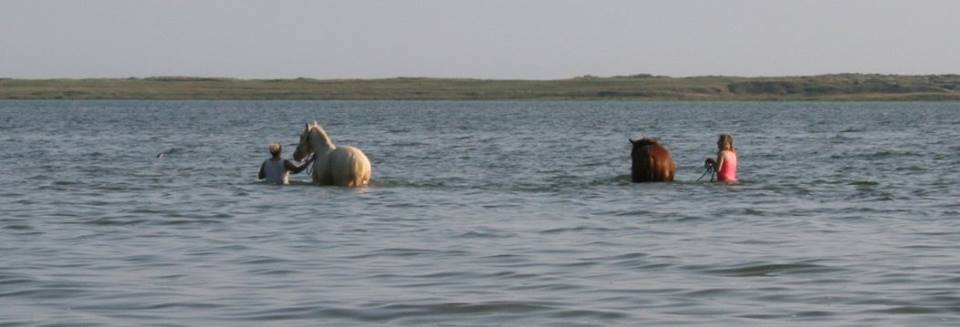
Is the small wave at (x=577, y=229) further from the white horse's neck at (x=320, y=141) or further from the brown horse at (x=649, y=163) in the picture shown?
the brown horse at (x=649, y=163)

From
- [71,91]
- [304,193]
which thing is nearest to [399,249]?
[304,193]

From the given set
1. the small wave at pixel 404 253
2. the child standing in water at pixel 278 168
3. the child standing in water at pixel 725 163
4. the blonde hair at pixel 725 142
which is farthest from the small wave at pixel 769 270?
the child standing in water at pixel 278 168

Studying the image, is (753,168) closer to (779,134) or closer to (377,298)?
(377,298)

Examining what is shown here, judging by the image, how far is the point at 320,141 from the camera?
23.6 meters

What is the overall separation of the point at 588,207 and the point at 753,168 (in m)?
12.0

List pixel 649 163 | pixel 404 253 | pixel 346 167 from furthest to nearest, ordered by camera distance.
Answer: pixel 649 163
pixel 346 167
pixel 404 253

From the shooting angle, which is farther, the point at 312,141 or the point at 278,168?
the point at 278,168

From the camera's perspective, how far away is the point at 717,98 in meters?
191

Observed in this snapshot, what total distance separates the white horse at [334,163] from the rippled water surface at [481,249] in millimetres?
327

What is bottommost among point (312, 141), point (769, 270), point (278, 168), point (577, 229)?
point (278, 168)

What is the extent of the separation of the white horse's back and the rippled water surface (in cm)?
45

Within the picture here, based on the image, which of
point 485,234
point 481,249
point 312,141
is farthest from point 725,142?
point 481,249

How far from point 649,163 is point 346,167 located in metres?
4.20

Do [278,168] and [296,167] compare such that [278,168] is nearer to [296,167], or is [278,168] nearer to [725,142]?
[296,167]
